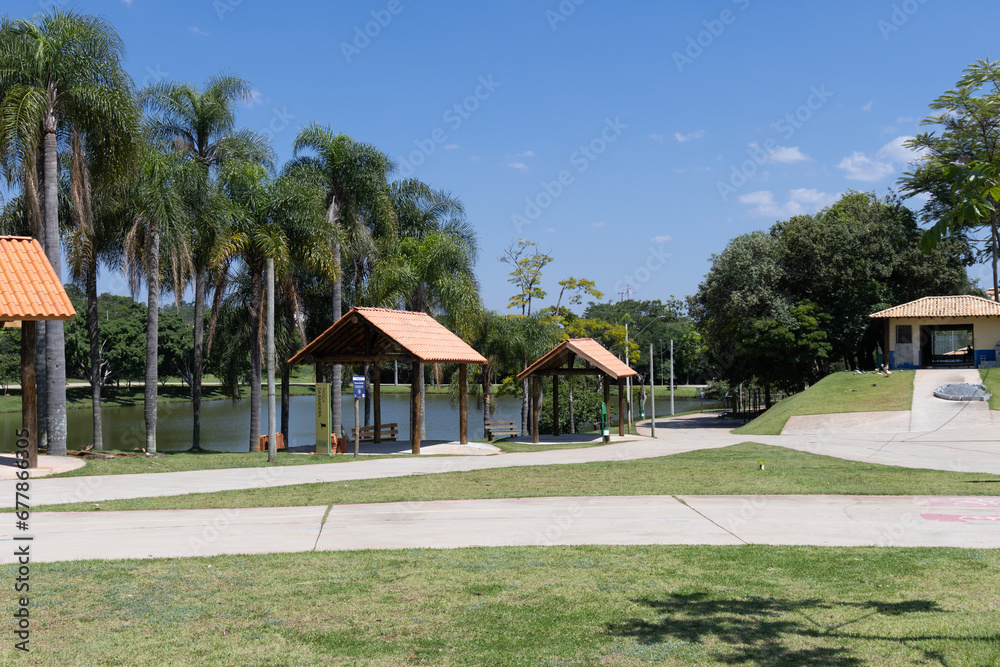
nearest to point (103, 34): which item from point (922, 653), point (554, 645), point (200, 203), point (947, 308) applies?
point (200, 203)

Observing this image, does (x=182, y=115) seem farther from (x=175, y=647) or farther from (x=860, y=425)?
(x=860, y=425)

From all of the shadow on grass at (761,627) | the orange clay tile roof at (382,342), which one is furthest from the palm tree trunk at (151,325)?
the shadow on grass at (761,627)

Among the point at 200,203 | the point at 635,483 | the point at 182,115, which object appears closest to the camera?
the point at 635,483

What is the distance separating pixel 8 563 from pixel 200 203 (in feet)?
71.2

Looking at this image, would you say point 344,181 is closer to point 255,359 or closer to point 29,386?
point 255,359

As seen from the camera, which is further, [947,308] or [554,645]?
[947,308]

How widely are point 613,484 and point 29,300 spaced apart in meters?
13.8

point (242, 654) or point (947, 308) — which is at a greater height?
point (947, 308)

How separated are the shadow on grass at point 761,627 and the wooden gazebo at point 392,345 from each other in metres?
19.1

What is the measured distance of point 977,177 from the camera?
17.0 ft

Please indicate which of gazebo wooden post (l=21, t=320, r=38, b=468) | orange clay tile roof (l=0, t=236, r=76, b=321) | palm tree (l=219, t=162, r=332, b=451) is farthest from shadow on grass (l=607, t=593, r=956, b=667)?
palm tree (l=219, t=162, r=332, b=451)

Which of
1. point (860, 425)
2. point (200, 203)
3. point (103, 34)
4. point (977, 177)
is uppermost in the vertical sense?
point (103, 34)

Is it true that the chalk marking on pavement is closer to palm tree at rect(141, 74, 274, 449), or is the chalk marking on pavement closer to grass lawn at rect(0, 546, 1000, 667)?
grass lawn at rect(0, 546, 1000, 667)

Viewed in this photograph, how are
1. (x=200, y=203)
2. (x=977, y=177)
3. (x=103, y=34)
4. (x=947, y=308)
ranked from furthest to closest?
(x=947, y=308) → (x=200, y=203) → (x=103, y=34) → (x=977, y=177)
